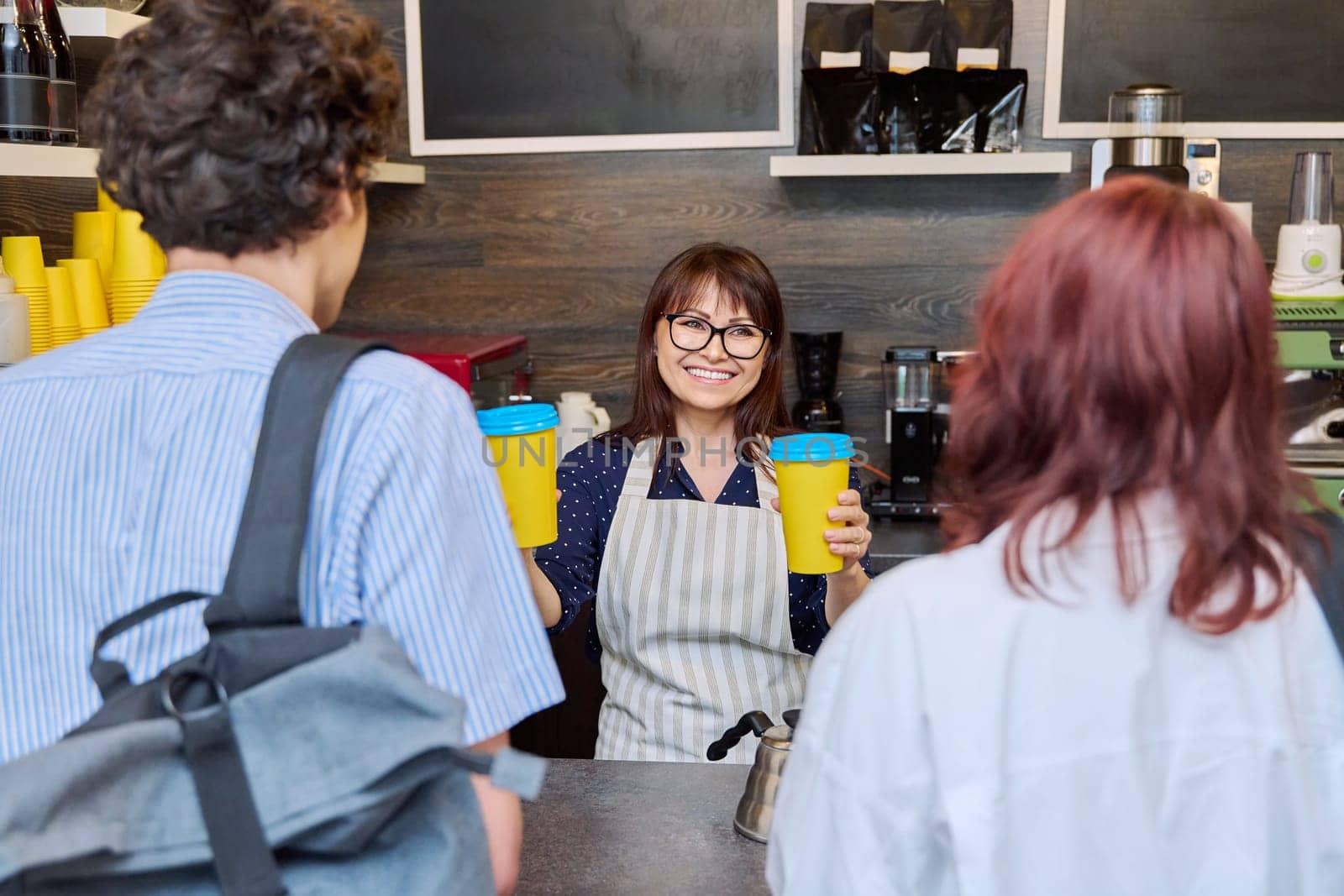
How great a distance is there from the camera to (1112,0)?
121 inches

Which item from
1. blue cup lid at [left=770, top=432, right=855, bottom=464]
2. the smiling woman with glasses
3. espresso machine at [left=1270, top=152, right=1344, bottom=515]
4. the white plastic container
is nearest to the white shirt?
blue cup lid at [left=770, top=432, right=855, bottom=464]

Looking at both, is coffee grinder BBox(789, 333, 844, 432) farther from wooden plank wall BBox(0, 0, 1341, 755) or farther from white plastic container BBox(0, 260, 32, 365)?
white plastic container BBox(0, 260, 32, 365)

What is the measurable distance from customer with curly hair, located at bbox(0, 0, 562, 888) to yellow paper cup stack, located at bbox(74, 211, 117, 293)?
1211 millimetres

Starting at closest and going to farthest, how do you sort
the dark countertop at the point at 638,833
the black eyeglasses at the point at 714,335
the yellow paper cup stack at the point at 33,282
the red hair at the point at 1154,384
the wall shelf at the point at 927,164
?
the red hair at the point at 1154,384 → the dark countertop at the point at 638,833 → the yellow paper cup stack at the point at 33,282 → the black eyeglasses at the point at 714,335 → the wall shelf at the point at 927,164

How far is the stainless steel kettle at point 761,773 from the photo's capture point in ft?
4.34

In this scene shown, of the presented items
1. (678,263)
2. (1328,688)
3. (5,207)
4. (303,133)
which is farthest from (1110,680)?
(5,207)

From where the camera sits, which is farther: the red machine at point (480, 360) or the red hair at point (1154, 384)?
the red machine at point (480, 360)

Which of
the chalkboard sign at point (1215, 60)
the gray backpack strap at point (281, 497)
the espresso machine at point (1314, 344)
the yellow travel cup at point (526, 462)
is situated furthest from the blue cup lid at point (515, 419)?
the chalkboard sign at point (1215, 60)

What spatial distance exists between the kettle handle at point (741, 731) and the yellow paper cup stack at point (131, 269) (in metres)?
1.13

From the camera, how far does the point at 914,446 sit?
3041mm

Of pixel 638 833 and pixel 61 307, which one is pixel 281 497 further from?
pixel 61 307

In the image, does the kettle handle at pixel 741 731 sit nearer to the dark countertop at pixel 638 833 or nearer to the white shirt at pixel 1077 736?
the dark countertop at pixel 638 833

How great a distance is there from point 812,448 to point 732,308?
1.87 feet

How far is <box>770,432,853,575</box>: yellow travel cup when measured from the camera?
1.52 meters
